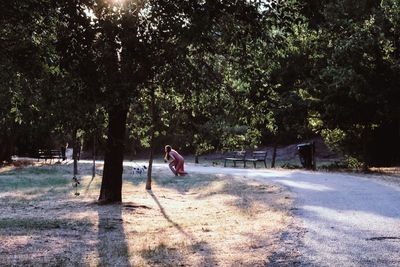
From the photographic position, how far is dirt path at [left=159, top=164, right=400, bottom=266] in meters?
5.25

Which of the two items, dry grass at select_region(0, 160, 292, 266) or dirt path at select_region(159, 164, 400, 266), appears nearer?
dirt path at select_region(159, 164, 400, 266)

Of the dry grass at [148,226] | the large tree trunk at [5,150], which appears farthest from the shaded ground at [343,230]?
the large tree trunk at [5,150]

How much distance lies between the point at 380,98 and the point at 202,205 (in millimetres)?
8752

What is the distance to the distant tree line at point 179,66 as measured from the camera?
16.9ft

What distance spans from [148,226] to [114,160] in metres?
2.94

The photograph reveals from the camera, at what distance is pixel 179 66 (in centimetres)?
702

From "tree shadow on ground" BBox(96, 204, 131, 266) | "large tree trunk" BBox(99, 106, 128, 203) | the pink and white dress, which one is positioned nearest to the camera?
"tree shadow on ground" BBox(96, 204, 131, 266)

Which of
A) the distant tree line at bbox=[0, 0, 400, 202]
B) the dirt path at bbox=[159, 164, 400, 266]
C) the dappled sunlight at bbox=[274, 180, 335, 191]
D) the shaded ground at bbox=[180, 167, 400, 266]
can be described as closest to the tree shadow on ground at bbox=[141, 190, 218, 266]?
the shaded ground at bbox=[180, 167, 400, 266]

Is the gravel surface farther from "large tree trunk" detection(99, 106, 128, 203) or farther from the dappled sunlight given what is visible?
"large tree trunk" detection(99, 106, 128, 203)

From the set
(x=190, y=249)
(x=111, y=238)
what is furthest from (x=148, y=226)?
(x=190, y=249)

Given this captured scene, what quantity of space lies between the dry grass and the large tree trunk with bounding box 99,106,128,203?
0.45 m

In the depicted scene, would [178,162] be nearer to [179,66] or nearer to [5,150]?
[179,66]

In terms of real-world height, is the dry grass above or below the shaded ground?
below

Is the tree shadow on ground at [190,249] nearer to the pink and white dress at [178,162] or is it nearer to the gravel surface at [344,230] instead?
the gravel surface at [344,230]
